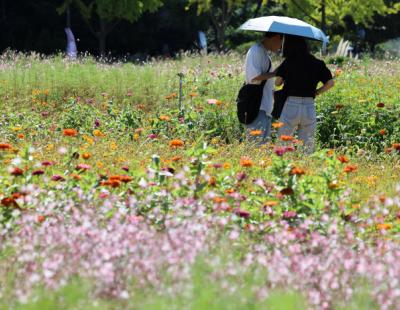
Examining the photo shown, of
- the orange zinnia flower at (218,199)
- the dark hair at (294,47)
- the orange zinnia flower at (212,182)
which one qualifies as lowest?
the orange zinnia flower at (212,182)

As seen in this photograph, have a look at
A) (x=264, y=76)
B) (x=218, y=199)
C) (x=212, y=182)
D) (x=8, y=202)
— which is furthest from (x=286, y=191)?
(x=264, y=76)

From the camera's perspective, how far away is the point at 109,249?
3246 millimetres

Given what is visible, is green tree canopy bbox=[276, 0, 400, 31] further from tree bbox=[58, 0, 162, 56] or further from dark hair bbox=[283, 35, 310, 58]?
dark hair bbox=[283, 35, 310, 58]

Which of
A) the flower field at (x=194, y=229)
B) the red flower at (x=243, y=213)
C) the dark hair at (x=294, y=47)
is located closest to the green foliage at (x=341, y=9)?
the flower field at (x=194, y=229)

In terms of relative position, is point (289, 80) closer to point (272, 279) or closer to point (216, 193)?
point (216, 193)

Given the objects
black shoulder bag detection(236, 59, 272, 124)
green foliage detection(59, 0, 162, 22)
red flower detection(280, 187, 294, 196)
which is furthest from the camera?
green foliage detection(59, 0, 162, 22)

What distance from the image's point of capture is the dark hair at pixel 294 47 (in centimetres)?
705

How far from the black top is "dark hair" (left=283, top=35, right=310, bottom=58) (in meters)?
0.06

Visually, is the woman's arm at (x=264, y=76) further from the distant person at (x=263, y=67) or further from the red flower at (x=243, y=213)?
the red flower at (x=243, y=213)

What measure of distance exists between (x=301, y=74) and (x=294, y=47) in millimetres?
270

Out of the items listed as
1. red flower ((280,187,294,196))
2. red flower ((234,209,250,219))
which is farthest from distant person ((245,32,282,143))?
red flower ((234,209,250,219))

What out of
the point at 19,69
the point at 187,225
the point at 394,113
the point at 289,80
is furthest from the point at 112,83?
the point at 187,225

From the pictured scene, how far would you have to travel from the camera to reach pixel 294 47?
280 inches

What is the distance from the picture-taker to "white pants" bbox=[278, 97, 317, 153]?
7.13 meters
